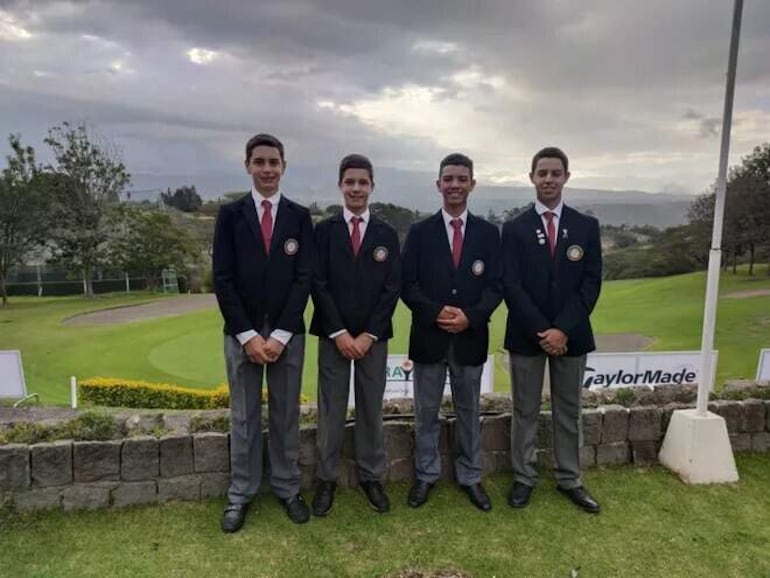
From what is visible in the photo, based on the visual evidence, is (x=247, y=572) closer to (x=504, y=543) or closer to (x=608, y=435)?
(x=504, y=543)

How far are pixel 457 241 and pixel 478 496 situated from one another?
142 cm

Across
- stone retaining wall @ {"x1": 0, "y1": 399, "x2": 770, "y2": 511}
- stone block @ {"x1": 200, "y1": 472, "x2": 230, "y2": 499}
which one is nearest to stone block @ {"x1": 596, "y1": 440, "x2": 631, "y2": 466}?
stone retaining wall @ {"x1": 0, "y1": 399, "x2": 770, "y2": 511}

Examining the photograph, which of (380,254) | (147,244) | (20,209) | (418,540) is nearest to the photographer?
(418,540)

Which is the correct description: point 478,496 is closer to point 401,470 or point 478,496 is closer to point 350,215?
point 401,470

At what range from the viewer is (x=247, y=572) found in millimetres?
2664

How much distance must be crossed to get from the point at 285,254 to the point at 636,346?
461 inches

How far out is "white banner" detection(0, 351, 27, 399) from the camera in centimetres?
628

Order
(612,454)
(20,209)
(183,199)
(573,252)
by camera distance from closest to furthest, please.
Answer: (573,252) → (612,454) → (20,209) → (183,199)

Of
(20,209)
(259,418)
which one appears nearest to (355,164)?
(259,418)

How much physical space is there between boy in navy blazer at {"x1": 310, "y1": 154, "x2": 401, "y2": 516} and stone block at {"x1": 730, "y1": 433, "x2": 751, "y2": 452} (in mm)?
2476

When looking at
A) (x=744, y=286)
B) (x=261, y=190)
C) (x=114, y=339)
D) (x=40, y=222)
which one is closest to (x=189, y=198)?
(x=40, y=222)

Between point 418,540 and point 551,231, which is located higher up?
point 551,231

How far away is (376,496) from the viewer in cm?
325

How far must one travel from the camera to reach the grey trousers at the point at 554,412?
3.31m
